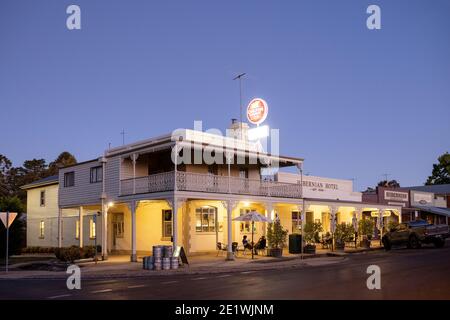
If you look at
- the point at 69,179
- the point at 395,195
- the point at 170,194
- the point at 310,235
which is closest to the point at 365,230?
the point at 310,235

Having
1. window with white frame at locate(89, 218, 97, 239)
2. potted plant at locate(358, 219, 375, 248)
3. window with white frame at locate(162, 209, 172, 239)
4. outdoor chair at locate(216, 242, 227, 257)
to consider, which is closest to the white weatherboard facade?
window with white frame at locate(162, 209, 172, 239)

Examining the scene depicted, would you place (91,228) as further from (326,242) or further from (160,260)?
(326,242)

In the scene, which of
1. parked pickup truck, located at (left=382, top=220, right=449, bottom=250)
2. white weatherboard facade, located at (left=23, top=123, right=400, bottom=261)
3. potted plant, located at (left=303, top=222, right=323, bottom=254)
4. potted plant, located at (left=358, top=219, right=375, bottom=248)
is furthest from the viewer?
potted plant, located at (left=358, top=219, right=375, bottom=248)

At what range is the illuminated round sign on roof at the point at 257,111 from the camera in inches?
1422

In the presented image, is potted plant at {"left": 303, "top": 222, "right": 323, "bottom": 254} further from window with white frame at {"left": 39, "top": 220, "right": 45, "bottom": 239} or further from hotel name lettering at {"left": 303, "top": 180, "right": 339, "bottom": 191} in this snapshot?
window with white frame at {"left": 39, "top": 220, "right": 45, "bottom": 239}

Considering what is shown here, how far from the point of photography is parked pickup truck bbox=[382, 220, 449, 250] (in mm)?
33781

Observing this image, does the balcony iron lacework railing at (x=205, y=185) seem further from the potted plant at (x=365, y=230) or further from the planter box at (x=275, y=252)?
the potted plant at (x=365, y=230)

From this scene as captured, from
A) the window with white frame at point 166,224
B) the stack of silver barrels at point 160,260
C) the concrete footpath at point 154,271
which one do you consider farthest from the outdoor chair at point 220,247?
the stack of silver barrels at point 160,260

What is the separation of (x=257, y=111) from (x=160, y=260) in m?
17.4

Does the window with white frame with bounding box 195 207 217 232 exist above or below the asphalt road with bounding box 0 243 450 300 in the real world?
above

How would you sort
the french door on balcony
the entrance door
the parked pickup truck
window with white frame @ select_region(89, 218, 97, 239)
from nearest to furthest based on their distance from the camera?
the french door on balcony
the entrance door
the parked pickup truck
window with white frame @ select_region(89, 218, 97, 239)

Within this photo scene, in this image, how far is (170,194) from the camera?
25516 mm

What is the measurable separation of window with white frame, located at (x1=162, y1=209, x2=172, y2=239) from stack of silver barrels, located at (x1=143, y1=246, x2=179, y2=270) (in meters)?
7.97
